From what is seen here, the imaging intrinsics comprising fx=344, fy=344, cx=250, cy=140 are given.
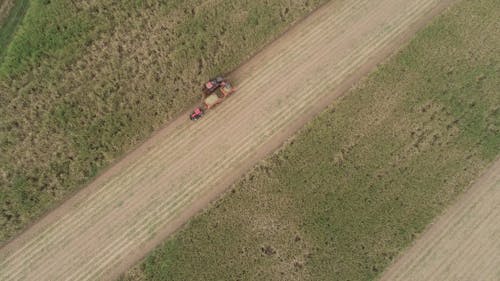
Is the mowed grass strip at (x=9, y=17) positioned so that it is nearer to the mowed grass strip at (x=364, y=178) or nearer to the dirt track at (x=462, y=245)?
the mowed grass strip at (x=364, y=178)

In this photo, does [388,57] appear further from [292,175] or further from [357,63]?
[292,175]

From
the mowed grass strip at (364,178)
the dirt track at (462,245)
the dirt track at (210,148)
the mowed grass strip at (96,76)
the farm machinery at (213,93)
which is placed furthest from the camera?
the farm machinery at (213,93)

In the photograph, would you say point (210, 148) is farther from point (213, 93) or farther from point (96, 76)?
point (96, 76)

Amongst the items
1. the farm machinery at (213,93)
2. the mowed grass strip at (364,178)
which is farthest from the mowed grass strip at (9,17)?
the mowed grass strip at (364,178)

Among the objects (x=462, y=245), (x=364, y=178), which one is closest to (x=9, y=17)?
(x=364, y=178)

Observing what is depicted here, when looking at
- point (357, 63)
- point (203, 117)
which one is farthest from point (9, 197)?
point (357, 63)

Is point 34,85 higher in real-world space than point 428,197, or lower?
higher

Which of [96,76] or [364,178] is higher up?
[96,76]
